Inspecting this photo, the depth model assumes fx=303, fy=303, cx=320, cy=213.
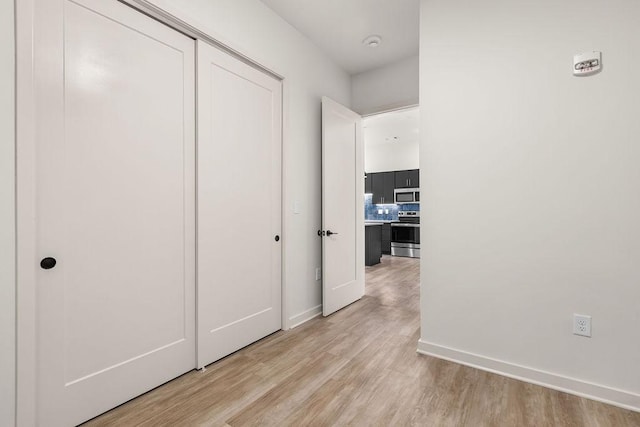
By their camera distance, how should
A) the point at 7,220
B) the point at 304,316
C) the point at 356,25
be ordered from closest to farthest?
1. the point at 7,220
2. the point at 356,25
3. the point at 304,316

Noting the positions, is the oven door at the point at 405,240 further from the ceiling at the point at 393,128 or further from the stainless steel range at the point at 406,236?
the ceiling at the point at 393,128

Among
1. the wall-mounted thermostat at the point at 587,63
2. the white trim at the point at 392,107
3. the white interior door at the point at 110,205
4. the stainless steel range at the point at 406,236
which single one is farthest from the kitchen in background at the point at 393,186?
the white interior door at the point at 110,205

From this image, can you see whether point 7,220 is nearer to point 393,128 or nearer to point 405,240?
point 393,128

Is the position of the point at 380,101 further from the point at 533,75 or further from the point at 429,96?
the point at 533,75

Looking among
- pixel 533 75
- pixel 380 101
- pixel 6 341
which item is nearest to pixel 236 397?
pixel 6 341

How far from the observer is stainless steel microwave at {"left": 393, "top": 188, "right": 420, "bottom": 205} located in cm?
735

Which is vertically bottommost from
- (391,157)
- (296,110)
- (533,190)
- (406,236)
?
(406,236)

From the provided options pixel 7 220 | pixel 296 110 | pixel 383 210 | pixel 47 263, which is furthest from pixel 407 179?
pixel 7 220

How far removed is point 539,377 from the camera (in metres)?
1.96

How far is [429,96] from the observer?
2330mm

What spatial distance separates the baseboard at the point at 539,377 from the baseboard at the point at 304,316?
3.76ft

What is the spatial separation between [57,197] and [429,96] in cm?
244

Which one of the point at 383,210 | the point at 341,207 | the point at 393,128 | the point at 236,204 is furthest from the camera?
the point at 383,210

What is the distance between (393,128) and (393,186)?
5.45 feet
